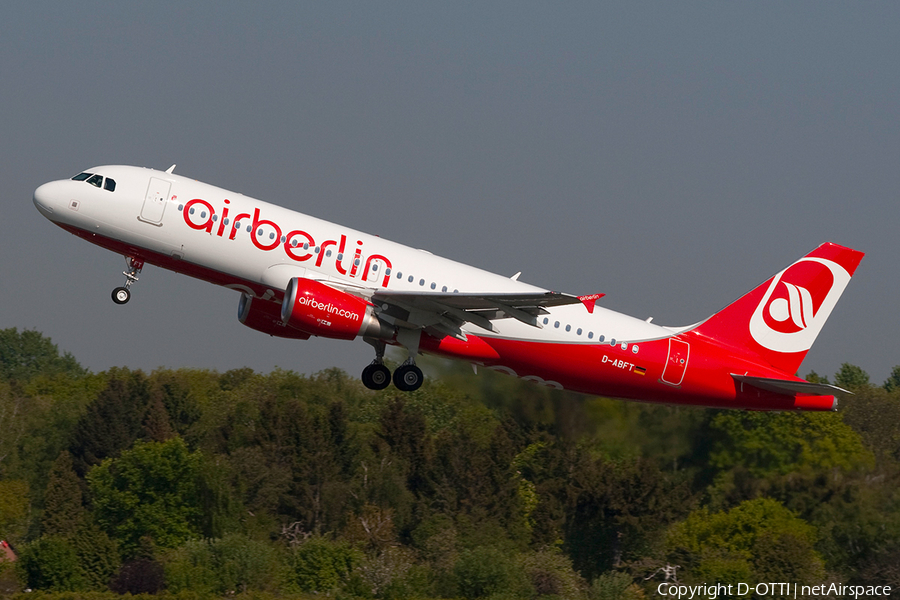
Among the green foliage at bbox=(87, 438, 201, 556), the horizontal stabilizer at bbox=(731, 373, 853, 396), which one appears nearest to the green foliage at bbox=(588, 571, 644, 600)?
the horizontal stabilizer at bbox=(731, 373, 853, 396)

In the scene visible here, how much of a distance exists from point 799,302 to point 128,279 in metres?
22.0

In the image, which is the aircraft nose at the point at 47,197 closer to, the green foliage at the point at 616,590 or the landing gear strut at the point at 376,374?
the landing gear strut at the point at 376,374

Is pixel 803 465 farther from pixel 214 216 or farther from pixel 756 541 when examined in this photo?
pixel 214 216

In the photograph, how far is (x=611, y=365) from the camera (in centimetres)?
3509

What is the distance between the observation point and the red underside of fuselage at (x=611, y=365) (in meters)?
32.8

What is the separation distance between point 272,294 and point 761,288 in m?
16.7

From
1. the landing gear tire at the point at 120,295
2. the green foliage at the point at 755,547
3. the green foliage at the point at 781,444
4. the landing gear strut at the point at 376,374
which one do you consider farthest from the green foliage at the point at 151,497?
the landing gear tire at the point at 120,295

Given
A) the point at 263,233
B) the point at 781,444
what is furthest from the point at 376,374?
the point at 781,444

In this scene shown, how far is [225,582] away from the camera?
6512 cm

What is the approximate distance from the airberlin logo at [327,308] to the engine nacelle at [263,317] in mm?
3056

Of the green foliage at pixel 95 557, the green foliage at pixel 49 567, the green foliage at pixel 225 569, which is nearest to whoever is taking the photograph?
the green foliage at pixel 225 569

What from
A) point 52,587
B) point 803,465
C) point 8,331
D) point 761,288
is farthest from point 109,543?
point 8,331

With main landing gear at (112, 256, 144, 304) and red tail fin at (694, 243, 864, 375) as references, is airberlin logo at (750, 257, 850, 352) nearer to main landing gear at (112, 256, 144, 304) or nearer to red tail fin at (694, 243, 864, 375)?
red tail fin at (694, 243, 864, 375)

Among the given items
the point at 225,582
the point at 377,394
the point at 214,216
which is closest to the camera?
the point at 214,216
